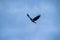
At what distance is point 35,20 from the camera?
29719mm

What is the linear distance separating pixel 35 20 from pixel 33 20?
0.44 meters

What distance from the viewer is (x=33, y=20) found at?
3006 cm

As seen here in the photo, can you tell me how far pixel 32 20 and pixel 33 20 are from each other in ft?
0.55

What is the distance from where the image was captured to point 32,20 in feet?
98.9

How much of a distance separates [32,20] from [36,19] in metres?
0.84

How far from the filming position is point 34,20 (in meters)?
29.9

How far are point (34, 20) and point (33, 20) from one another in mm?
197

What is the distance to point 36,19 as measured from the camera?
29.5 meters

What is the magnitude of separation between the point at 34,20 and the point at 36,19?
0.49m

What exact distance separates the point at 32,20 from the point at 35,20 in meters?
0.60

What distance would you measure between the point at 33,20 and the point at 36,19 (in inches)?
26.9
